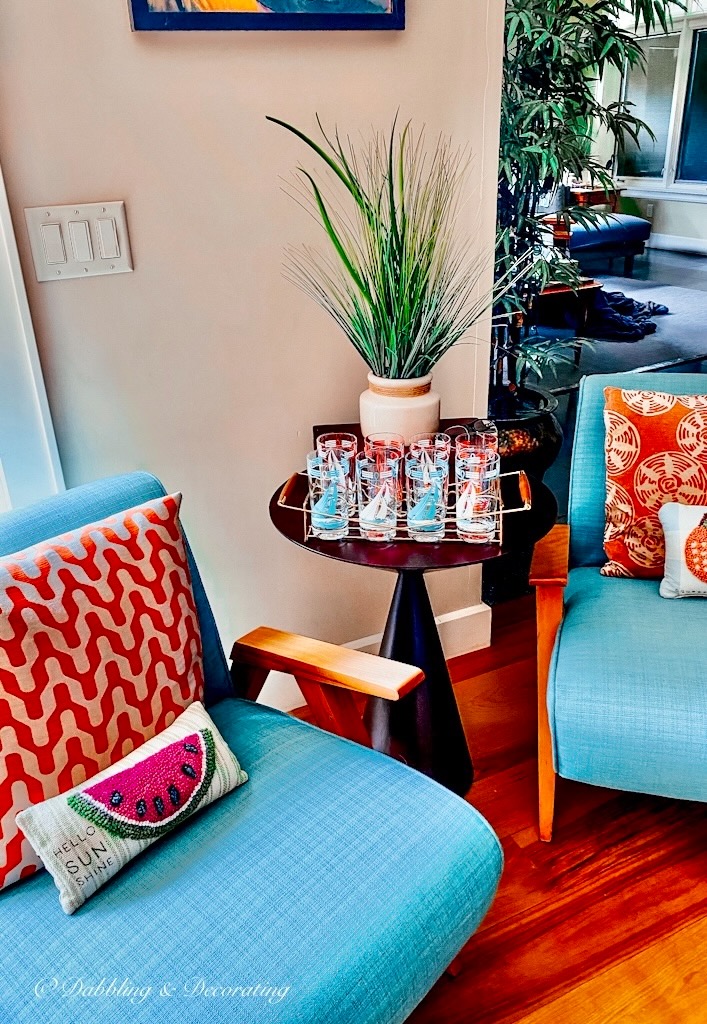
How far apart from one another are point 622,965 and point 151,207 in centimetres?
153

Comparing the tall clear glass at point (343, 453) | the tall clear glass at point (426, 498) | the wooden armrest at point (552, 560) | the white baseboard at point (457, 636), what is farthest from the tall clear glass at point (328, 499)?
the white baseboard at point (457, 636)

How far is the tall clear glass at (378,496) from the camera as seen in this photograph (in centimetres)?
137

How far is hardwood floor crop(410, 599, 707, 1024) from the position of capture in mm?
1312

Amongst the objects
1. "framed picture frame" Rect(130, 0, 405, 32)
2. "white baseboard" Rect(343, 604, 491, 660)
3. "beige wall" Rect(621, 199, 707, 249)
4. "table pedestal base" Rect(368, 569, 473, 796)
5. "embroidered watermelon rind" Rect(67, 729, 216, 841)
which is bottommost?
"white baseboard" Rect(343, 604, 491, 660)

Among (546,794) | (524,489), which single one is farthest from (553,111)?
(546,794)

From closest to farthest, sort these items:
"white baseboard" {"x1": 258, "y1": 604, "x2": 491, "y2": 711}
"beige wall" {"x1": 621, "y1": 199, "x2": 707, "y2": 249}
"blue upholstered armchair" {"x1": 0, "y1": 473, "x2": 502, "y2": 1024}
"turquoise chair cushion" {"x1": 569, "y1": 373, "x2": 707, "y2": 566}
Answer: "blue upholstered armchair" {"x1": 0, "y1": 473, "x2": 502, "y2": 1024}
"turquoise chair cushion" {"x1": 569, "y1": 373, "x2": 707, "y2": 566}
"white baseboard" {"x1": 258, "y1": 604, "x2": 491, "y2": 711}
"beige wall" {"x1": 621, "y1": 199, "x2": 707, "y2": 249}

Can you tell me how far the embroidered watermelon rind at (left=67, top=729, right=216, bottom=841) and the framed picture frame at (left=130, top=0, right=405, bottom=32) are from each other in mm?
1159

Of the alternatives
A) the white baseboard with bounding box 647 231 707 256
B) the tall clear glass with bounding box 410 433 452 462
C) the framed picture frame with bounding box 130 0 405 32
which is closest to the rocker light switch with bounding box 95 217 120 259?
the framed picture frame with bounding box 130 0 405 32

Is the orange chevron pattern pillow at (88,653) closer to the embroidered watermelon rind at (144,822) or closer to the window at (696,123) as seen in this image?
the embroidered watermelon rind at (144,822)

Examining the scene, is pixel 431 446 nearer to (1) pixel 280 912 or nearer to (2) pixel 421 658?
(2) pixel 421 658

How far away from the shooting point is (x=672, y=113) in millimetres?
2266

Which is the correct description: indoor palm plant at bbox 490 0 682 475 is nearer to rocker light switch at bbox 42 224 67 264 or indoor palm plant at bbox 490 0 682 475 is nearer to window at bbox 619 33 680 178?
window at bbox 619 33 680 178

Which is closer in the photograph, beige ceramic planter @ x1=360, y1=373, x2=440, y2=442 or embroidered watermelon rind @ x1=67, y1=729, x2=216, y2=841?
embroidered watermelon rind @ x1=67, y1=729, x2=216, y2=841

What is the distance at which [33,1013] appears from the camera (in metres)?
0.90
